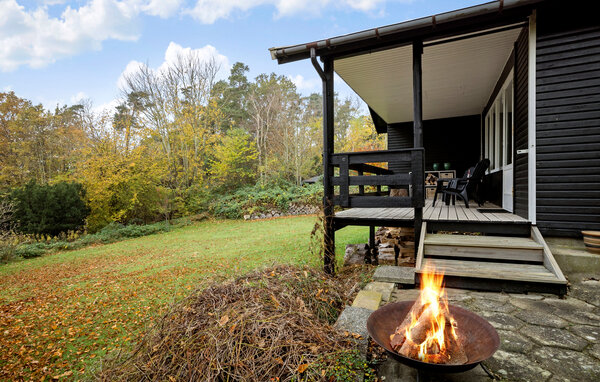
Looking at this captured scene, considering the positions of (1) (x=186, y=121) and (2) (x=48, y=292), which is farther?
(1) (x=186, y=121)

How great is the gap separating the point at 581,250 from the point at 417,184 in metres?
1.83

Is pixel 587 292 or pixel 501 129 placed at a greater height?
pixel 501 129

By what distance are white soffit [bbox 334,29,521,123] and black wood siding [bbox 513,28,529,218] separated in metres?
0.30

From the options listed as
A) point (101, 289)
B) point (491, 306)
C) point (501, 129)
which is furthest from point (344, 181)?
point (101, 289)

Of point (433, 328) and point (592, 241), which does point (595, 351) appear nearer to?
point (433, 328)

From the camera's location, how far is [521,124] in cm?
373

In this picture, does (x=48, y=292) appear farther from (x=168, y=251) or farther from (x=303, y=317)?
(x=303, y=317)

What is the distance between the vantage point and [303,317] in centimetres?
188

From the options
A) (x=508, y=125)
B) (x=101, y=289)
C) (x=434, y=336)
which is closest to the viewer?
(x=434, y=336)

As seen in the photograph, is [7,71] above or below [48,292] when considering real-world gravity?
above

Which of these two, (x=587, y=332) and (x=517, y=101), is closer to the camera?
(x=587, y=332)

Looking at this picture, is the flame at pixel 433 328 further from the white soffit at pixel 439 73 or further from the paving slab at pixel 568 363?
the white soffit at pixel 439 73

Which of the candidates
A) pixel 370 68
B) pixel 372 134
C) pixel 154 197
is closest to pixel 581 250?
pixel 370 68

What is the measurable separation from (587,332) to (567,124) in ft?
8.03
